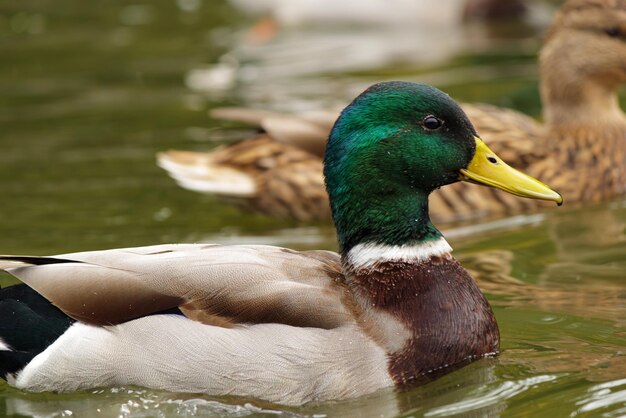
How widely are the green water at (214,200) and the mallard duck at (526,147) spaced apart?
0.20 metres

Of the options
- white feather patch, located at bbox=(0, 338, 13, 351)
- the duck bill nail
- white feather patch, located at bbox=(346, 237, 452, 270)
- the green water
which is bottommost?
the green water

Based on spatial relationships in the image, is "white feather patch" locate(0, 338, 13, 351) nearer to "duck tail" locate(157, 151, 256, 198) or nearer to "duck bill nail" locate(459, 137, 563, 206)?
"duck bill nail" locate(459, 137, 563, 206)

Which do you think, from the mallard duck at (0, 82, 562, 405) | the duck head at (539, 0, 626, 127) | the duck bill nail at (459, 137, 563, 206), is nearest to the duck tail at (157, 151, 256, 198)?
the duck head at (539, 0, 626, 127)

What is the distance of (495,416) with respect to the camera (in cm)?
560

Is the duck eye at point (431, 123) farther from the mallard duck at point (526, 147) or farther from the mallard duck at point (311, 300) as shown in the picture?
the mallard duck at point (526, 147)

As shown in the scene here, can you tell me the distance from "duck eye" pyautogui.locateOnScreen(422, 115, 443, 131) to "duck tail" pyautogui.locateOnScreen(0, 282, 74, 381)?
1.87m

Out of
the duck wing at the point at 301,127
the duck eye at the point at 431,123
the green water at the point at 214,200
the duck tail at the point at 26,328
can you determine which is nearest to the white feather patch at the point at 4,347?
the duck tail at the point at 26,328

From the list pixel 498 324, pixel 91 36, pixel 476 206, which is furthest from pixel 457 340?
pixel 91 36

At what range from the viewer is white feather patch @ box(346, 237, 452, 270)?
239 inches

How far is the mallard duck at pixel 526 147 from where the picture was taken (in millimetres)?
8961

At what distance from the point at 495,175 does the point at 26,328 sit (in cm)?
231

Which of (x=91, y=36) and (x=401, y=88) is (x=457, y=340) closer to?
(x=401, y=88)

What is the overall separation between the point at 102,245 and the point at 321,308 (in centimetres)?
300

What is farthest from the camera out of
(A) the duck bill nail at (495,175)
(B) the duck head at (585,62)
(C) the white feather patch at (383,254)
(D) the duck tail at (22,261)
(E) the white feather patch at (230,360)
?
(B) the duck head at (585,62)
